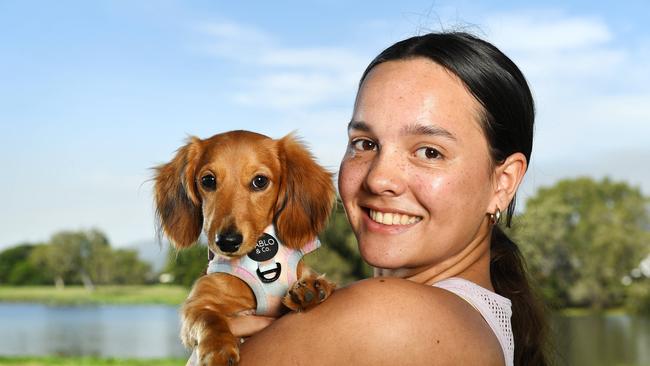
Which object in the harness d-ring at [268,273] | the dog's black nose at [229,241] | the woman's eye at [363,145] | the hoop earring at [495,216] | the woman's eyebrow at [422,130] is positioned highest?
the woman's eyebrow at [422,130]

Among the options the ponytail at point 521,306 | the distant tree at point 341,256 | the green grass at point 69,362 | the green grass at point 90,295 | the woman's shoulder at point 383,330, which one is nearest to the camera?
the woman's shoulder at point 383,330

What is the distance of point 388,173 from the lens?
8.39 ft

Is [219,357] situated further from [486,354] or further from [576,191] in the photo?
[576,191]

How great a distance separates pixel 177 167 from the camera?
130 inches

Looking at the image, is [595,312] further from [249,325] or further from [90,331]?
[249,325]

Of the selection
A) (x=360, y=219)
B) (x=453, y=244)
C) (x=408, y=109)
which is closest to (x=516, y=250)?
(x=453, y=244)

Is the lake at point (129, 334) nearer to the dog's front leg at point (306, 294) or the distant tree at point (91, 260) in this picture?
the distant tree at point (91, 260)

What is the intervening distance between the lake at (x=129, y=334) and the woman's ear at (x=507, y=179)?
1973 cm

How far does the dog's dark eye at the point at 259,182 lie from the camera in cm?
303

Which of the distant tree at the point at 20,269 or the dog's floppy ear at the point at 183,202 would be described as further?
the distant tree at the point at 20,269

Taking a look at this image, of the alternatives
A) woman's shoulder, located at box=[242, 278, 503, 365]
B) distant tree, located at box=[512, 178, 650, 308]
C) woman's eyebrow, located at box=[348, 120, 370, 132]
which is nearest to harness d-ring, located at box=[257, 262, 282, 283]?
woman's shoulder, located at box=[242, 278, 503, 365]

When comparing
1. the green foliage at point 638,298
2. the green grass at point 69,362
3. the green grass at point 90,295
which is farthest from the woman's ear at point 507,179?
the green grass at point 90,295

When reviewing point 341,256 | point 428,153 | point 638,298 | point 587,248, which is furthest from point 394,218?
point 638,298

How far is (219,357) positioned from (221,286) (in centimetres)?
55
